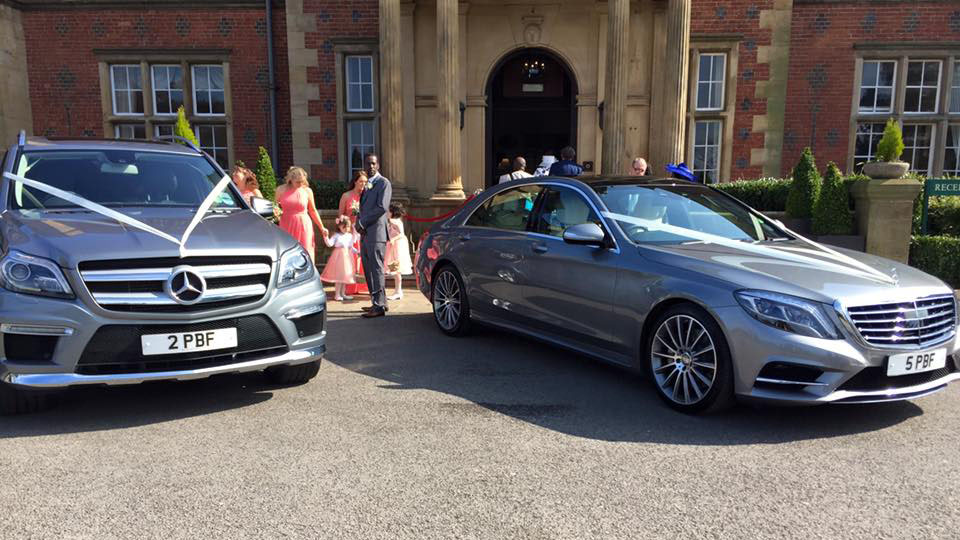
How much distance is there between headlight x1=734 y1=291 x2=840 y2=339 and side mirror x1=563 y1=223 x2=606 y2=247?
1173 millimetres

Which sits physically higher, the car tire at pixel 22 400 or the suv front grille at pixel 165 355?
the suv front grille at pixel 165 355

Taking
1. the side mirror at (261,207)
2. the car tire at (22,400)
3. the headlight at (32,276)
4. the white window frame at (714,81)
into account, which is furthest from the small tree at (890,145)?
the car tire at (22,400)

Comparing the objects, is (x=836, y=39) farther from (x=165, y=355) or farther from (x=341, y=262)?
(x=165, y=355)

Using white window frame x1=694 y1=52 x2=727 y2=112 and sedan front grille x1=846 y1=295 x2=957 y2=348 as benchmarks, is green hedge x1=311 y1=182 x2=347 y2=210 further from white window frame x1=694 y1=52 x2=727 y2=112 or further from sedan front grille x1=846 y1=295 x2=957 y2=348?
sedan front grille x1=846 y1=295 x2=957 y2=348

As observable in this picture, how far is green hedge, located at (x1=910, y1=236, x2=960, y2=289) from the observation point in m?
9.24

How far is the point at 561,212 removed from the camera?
5.38m

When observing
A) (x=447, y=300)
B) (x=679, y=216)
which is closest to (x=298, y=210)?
(x=447, y=300)

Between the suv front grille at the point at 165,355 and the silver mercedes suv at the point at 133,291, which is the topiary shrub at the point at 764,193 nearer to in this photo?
the silver mercedes suv at the point at 133,291

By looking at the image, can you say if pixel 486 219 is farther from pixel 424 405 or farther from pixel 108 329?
pixel 108 329

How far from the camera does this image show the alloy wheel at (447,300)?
252 inches

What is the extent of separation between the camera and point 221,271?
403cm

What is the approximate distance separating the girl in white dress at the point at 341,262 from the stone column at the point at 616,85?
4925 mm

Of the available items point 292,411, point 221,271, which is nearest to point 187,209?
point 221,271

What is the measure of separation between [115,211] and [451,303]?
10.0ft
